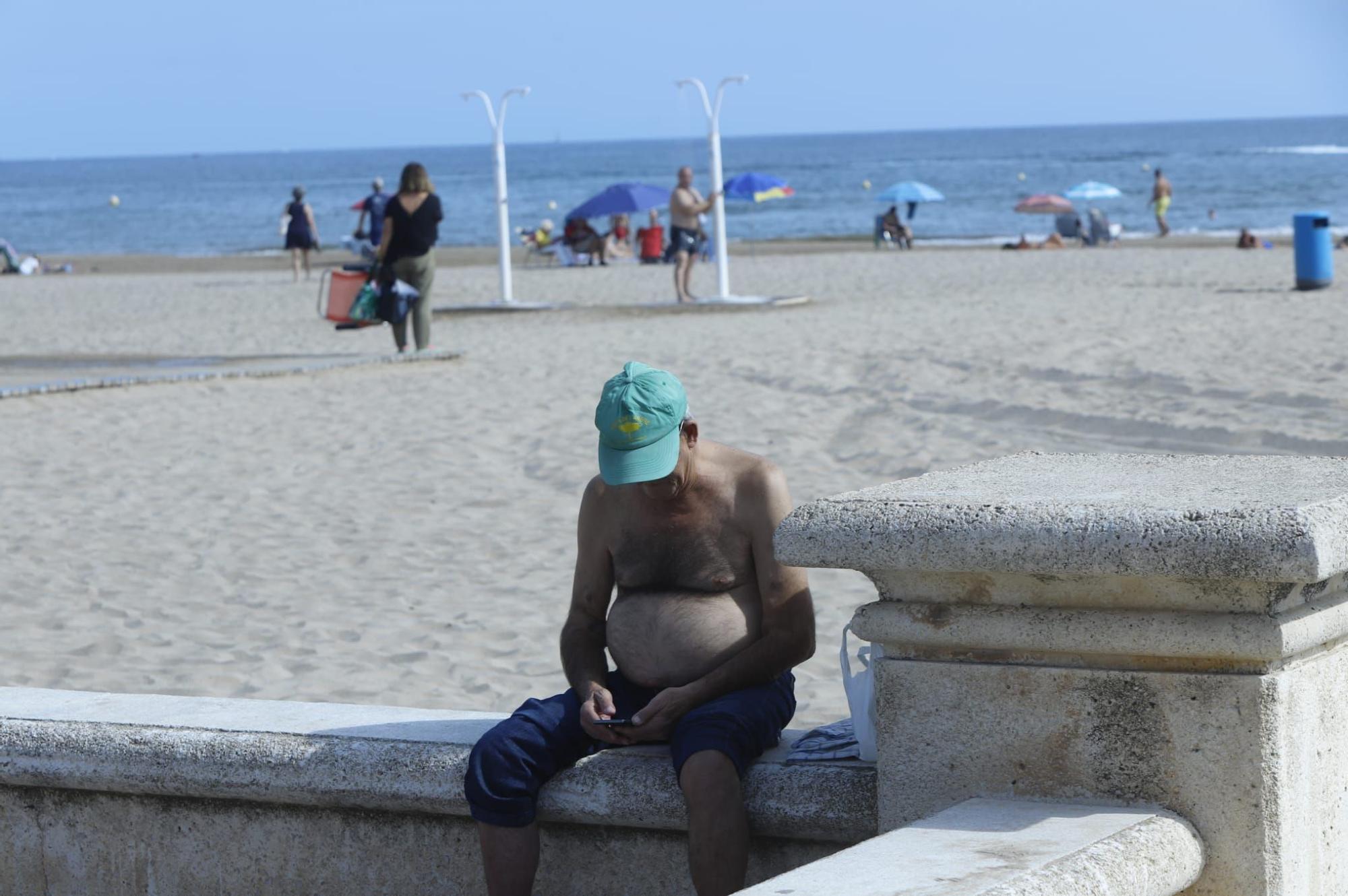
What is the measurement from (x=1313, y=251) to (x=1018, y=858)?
52.9 ft

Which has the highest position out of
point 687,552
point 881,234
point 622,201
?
point 622,201

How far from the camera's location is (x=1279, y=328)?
13727 millimetres

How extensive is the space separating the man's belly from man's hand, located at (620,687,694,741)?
12cm

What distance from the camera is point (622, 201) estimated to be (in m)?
29.2

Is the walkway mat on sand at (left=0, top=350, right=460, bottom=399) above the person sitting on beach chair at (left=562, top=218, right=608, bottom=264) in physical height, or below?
below

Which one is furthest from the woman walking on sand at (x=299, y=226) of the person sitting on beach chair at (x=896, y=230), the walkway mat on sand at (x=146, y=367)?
the person sitting on beach chair at (x=896, y=230)

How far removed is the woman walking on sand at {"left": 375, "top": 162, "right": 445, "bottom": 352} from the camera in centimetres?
1229

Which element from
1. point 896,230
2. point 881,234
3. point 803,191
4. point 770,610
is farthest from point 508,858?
point 803,191

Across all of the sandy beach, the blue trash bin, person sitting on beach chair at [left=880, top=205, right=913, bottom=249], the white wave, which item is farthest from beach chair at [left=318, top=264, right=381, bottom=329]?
the white wave

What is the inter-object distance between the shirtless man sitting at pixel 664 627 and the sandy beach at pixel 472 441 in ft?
4.27

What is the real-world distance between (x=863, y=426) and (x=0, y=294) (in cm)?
1940

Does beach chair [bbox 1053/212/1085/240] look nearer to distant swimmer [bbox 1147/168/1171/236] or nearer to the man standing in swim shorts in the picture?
distant swimmer [bbox 1147/168/1171/236]

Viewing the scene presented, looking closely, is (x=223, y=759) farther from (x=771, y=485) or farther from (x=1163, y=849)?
(x=1163, y=849)

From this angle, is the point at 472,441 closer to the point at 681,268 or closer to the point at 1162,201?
the point at 681,268
